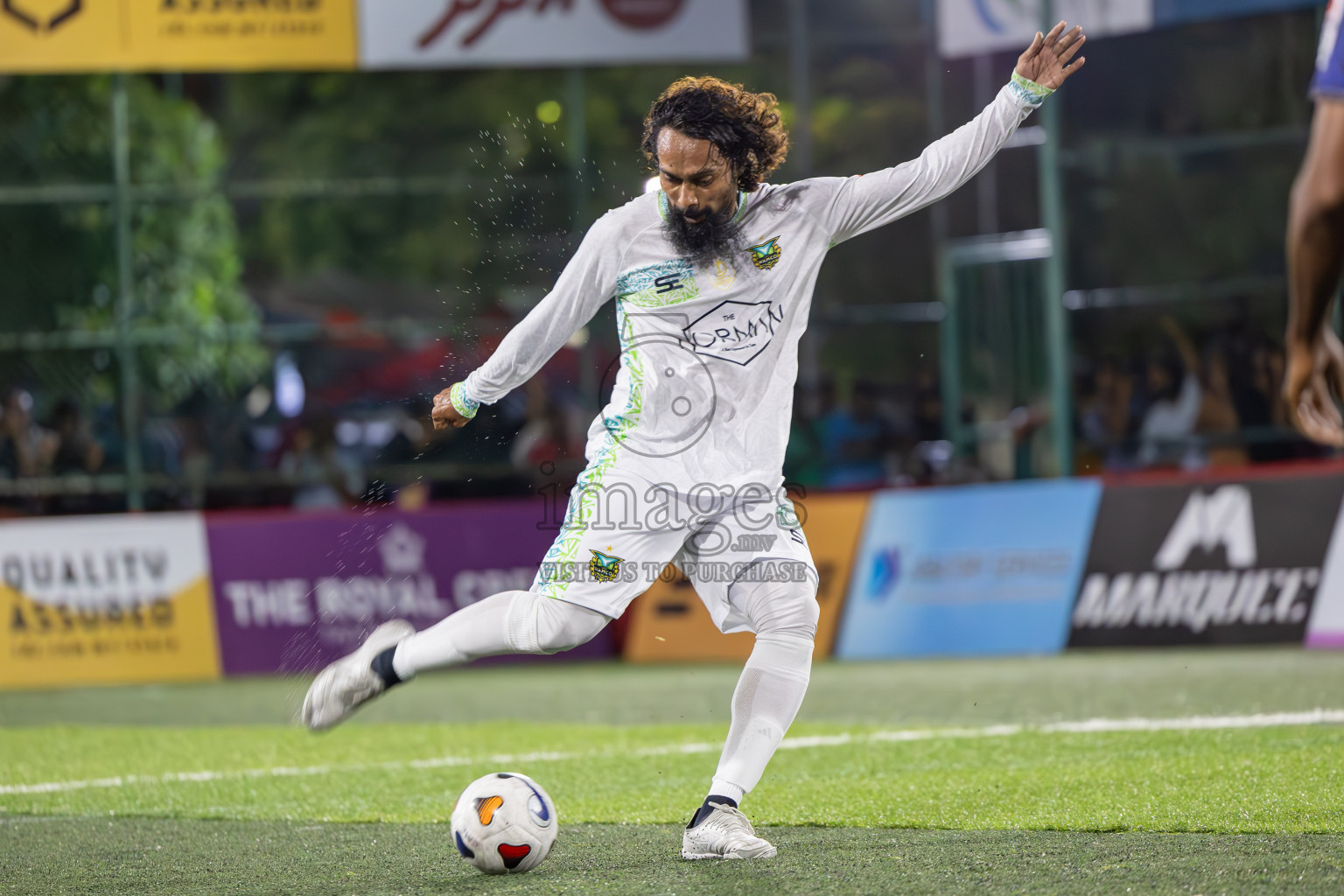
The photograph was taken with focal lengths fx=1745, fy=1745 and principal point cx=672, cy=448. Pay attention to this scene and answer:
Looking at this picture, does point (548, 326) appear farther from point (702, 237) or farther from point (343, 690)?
point (343, 690)

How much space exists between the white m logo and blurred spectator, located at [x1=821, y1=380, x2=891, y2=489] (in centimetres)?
520

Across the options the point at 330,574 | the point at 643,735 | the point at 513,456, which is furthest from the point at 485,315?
the point at 643,735

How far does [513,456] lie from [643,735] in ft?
28.7

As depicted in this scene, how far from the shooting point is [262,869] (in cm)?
546

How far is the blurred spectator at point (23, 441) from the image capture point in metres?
16.8

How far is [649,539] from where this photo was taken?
5.37 metres

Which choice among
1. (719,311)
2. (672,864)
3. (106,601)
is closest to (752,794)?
(672,864)

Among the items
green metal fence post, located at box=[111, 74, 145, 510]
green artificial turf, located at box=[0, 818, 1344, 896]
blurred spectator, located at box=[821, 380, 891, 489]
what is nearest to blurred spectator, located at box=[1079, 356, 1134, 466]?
blurred spectator, located at box=[821, 380, 891, 489]

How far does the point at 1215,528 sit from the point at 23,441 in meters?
11.3

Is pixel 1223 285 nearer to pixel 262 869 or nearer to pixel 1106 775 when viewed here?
pixel 1106 775

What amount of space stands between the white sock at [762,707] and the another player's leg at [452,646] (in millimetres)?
507

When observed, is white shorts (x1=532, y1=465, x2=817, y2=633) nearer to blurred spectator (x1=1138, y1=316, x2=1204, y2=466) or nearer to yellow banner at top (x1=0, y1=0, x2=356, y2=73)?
blurred spectator (x1=1138, y1=316, x2=1204, y2=466)

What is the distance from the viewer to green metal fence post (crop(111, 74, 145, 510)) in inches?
687

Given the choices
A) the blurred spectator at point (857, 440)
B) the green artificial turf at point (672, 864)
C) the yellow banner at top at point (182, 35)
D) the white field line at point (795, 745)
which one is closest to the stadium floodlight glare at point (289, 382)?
the yellow banner at top at point (182, 35)
